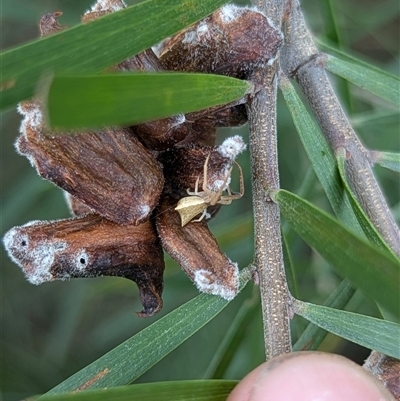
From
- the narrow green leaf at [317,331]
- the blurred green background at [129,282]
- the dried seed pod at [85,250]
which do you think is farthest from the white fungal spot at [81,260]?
the blurred green background at [129,282]

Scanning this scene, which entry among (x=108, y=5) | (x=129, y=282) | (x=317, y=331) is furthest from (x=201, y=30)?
(x=129, y=282)

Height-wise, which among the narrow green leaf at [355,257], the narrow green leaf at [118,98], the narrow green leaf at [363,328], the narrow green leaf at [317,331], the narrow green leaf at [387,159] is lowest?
the narrow green leaf at [317,331]

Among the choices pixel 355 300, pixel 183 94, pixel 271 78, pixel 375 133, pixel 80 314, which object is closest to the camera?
pixel 183 94

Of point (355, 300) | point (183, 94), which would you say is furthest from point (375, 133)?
point (183, 94)

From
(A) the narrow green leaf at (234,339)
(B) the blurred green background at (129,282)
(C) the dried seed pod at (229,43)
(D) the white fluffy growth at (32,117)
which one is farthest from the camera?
(B) the blurred green background at (129,282)

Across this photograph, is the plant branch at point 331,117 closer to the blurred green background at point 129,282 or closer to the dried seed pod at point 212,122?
the dried seed pod at point 212,122

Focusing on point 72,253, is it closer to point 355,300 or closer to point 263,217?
point 263,217
